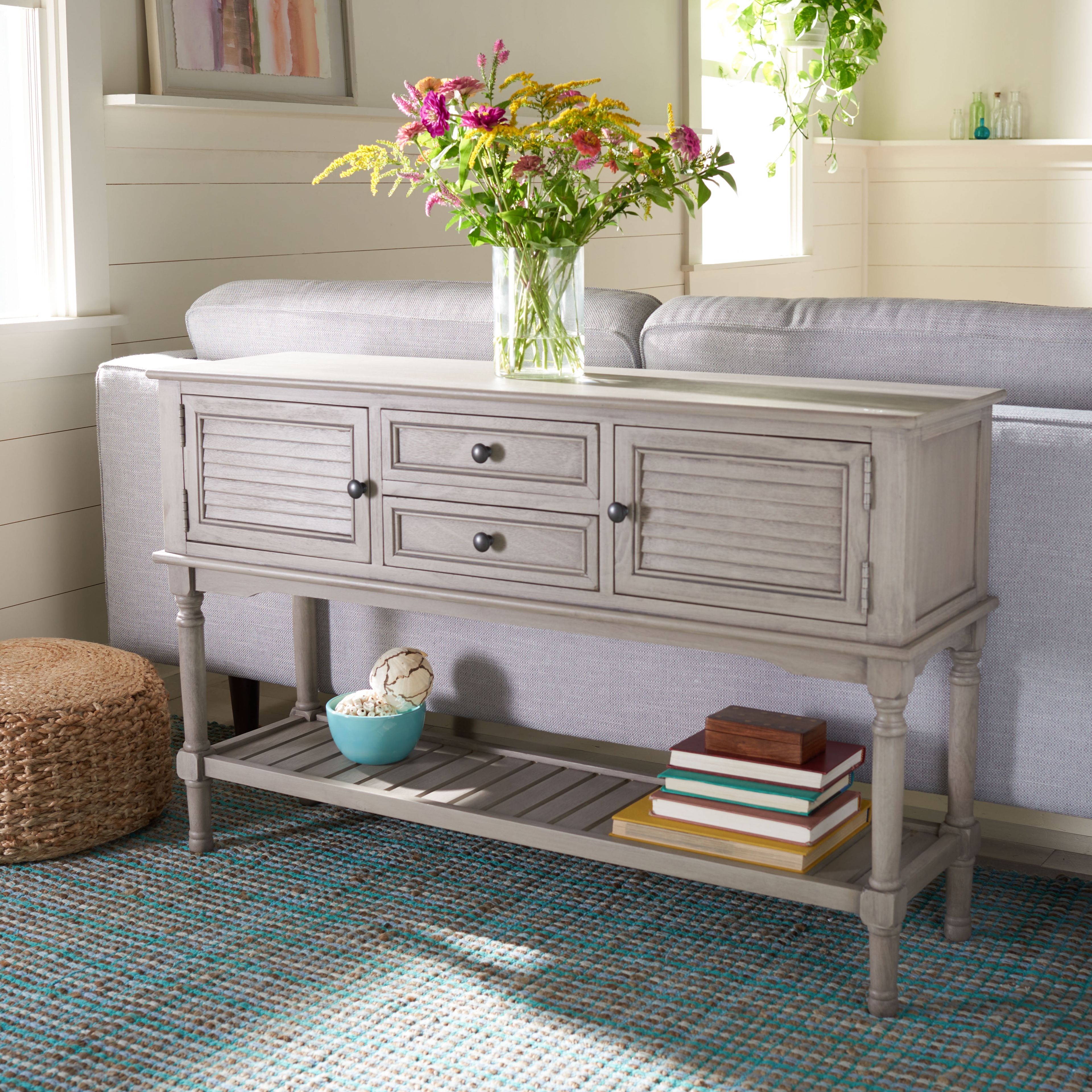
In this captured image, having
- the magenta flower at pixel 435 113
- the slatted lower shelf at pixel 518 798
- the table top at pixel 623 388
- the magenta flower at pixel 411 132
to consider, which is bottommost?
the slatted lower shelf at pixel 518 798

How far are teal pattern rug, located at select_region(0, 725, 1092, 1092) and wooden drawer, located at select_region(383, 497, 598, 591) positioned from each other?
0.56 meters

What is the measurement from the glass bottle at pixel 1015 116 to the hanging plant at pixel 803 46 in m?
0.95

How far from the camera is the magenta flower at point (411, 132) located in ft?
6.75

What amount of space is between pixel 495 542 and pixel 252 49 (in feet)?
6.75

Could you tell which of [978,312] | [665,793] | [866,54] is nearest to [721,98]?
[866,54]

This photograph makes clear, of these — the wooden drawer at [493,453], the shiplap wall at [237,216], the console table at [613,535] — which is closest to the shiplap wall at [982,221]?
the shiplap wall at [237,216]

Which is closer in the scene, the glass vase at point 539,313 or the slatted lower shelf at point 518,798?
the slatted lower shelf at point 518,798

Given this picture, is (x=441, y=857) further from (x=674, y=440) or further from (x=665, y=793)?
(x=674, y=440)

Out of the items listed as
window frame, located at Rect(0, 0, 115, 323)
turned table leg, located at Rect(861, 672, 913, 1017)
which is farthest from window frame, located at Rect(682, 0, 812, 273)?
turned table leg, located at Rect(861, 672, 913, 1017)

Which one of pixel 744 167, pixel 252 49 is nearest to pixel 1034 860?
pixel 252 49

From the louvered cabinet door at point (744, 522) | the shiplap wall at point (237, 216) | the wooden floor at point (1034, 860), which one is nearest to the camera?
the louvered cabinet door at point (744, 522)

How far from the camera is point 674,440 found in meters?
1.80

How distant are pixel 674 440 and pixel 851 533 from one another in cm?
26

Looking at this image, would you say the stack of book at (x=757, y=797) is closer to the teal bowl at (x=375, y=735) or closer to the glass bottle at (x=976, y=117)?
the teal bowl at (x=375, y=735)
